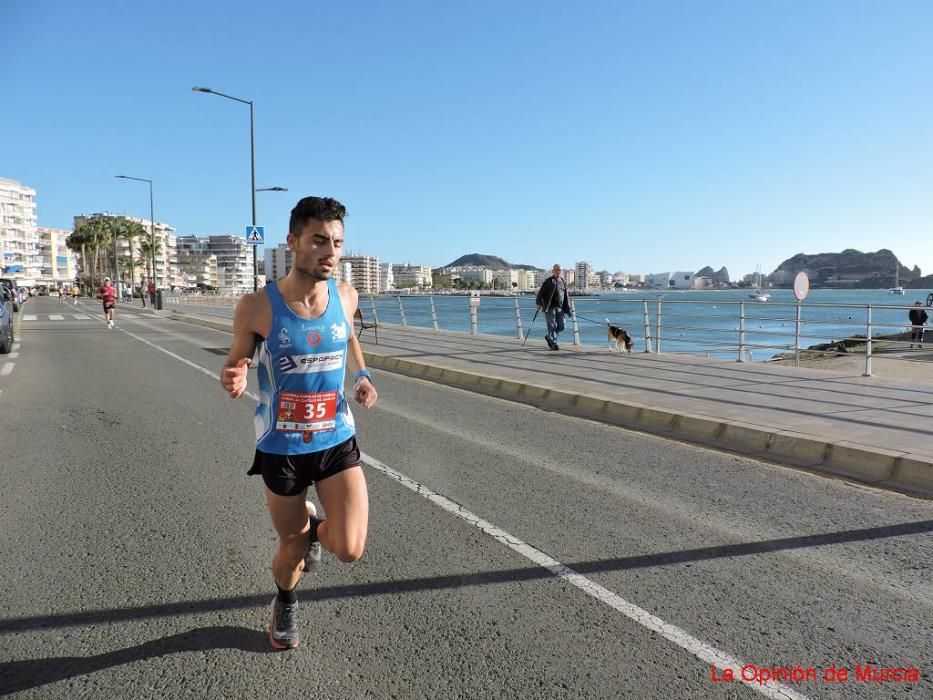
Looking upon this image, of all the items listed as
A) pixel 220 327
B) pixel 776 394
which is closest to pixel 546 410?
pixel 776 394

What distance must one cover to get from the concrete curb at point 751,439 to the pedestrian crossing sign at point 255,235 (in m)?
17.0

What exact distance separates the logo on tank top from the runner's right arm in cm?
16

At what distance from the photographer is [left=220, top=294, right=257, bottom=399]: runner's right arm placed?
2.79 m

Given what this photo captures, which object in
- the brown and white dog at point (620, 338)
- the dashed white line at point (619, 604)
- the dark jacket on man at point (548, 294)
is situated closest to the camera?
the dashed white line at point (619, 604)

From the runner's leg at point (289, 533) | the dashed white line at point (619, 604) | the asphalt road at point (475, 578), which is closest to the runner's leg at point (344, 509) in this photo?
the runner's leg at point (289, 533)

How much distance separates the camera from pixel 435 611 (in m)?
3.36

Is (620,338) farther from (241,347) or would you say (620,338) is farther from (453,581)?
(241,347)

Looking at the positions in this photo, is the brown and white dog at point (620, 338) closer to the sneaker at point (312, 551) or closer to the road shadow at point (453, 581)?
the road shadow at point (453, 581)

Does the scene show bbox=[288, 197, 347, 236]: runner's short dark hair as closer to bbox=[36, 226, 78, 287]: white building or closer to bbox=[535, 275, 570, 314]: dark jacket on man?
bbox=[535, 275, 570, 314]: dark jacket on man

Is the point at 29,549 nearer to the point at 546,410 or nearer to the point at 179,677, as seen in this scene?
the point at 179,677

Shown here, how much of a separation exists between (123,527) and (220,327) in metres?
24.0

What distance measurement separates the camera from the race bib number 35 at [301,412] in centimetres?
283

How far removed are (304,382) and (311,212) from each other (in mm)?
706

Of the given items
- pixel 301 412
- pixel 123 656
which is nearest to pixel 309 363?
pixel 301 412
